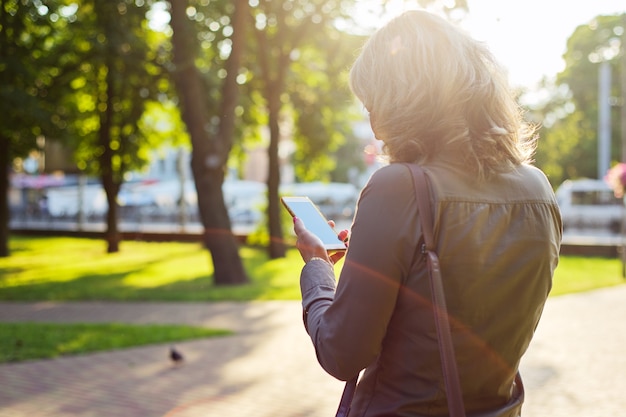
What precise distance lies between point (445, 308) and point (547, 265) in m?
0.33

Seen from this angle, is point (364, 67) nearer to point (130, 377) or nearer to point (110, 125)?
point (130, 377)

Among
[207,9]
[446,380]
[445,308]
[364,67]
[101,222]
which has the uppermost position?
[207,9]

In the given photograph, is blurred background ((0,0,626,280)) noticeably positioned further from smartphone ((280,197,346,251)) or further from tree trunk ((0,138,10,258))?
smartphone ((280,197,346,251))

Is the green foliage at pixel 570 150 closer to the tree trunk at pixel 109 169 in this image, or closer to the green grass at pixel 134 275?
the green grass at pixel 134 275

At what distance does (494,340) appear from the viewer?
→ 6.02 feet

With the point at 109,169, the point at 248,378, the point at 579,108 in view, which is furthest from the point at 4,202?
the point at 579,108

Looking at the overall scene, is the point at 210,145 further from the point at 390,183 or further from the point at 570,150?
the point at 570,150

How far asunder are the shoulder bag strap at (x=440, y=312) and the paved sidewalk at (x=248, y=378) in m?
4.62

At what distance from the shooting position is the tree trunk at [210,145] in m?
16.4

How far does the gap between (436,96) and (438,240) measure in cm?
34

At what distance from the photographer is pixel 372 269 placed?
1.72 metres

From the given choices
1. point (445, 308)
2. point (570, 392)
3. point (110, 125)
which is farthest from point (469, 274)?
point (110, 125)

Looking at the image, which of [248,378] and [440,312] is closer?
[440,312]

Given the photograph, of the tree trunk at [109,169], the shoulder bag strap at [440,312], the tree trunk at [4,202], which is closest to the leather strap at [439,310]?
the shoulder bag strap at [440,312]
